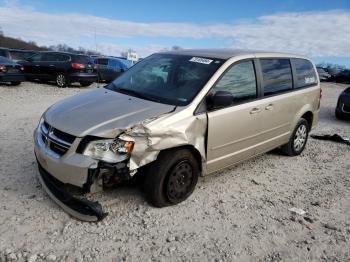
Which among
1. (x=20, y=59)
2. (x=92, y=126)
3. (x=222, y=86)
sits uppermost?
(x=222, y=86)

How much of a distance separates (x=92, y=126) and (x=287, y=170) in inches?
132

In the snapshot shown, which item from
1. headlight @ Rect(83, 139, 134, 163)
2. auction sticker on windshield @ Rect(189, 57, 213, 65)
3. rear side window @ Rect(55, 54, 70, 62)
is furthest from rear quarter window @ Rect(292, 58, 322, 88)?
rear side window @ Rect(55, 54, 70, 62)

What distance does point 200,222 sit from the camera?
3775 mm

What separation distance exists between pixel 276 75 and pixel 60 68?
1181 cm

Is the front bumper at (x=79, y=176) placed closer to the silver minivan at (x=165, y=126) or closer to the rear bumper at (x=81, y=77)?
the silver minivan at (x=165, y=126)

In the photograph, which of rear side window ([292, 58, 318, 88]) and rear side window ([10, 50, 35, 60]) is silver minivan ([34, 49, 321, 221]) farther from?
rear side window ([10, 50, 35, 60])

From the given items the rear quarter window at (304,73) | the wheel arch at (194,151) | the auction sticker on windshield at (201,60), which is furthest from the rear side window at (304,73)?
the wheel arch at (194,151)

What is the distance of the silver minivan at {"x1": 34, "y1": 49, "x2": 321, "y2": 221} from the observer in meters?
3.54

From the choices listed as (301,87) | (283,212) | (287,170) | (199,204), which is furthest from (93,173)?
(301,87)

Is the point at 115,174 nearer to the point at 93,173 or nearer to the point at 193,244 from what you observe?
the point at 93,173

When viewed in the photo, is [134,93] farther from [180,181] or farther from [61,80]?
[61,80]

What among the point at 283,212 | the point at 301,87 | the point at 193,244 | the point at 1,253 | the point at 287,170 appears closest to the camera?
the point at 1,253

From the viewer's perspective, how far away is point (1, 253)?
119 inches

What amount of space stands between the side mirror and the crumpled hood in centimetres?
49
